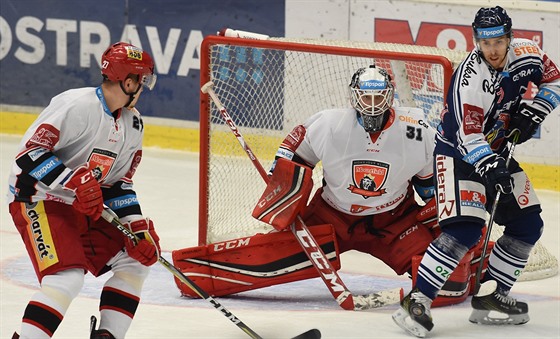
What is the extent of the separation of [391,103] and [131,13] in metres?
3.38

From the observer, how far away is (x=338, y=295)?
17.3 feet

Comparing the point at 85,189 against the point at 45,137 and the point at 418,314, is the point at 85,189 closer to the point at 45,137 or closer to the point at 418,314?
the point at 45,137

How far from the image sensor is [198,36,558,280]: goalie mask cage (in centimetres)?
582

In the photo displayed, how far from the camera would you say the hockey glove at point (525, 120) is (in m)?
4.87

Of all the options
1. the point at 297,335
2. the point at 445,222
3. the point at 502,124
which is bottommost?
the point at 297,335

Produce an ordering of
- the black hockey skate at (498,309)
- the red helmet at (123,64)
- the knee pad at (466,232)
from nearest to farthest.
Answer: the red helmet at (123,64) → the knee pad at (466,232) → the black hockey skate at (498,309)

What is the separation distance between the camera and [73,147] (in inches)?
173

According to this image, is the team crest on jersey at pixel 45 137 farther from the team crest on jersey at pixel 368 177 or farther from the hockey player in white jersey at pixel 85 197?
the team crest on jersey at pixel 368 177

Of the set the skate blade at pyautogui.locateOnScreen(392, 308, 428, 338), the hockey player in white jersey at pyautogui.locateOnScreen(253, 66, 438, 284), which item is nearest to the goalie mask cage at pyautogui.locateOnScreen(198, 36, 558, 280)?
the hockey player in white jersey at pyautogui.locateOnScreen(253, 66, 438, 284)

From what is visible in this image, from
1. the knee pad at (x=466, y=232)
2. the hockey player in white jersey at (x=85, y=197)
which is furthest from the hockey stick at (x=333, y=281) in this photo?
the hockey player in white jersey at (x=85, y=197)

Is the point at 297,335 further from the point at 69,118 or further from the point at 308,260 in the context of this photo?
the point at 69,118

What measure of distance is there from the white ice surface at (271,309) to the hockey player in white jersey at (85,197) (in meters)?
0.48

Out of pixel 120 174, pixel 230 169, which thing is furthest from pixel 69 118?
pixel 230 169

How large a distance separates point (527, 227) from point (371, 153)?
26.0 inches
